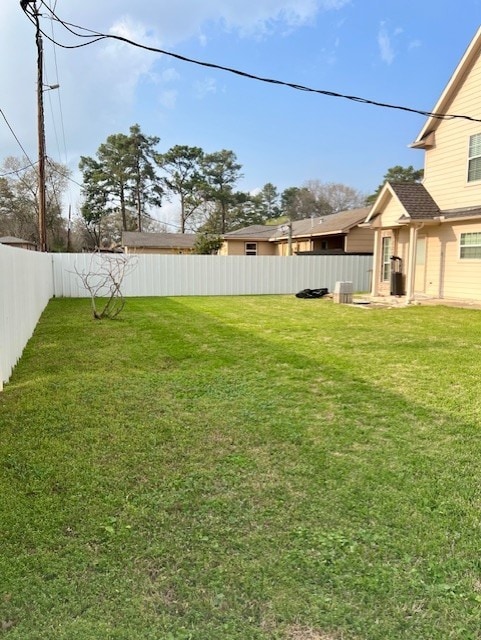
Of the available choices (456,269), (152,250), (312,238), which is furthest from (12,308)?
(152,250)

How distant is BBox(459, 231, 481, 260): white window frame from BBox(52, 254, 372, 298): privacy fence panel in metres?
6.03

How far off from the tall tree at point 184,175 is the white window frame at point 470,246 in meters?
27.8

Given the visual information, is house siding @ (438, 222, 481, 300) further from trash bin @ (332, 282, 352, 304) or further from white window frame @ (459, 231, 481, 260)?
trash bin @ (332, 282, 352, 304)

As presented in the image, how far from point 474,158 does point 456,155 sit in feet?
2.03

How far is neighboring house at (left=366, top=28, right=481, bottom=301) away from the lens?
11.1 metres

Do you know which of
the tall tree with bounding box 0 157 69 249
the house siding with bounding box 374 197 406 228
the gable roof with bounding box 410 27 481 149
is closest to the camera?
the gable roof with bounding box 410 27 481 149

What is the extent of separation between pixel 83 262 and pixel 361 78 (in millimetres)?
10116

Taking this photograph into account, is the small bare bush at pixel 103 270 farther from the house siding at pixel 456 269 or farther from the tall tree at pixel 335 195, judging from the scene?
the tall tree at pixel 335 195

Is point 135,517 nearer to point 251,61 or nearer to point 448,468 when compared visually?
point 448,468

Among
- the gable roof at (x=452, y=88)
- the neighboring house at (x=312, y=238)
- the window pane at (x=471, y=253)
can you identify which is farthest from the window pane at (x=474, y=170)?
the neighboring house at (x=312, y=238)

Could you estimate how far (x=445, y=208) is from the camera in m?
12.0

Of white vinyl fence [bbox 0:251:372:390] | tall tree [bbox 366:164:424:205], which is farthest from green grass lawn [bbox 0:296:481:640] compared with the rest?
tall tree [bbox 366:164:424:205]

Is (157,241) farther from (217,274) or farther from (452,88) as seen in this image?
(452,88)

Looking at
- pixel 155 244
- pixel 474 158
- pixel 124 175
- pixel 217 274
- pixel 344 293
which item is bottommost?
pixel 344 293
